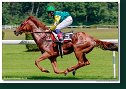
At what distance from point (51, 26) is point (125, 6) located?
1.44m

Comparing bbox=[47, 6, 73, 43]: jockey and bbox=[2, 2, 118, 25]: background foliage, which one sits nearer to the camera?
bbox=[47, 6, 73, 43]: jockey

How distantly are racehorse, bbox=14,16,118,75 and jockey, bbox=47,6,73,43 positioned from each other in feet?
0.48

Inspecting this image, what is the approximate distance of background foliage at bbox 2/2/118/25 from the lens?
10453 mm

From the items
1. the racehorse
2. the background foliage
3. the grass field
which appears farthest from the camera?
the background foliage

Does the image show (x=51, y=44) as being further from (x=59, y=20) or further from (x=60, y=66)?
(x=60, y=66)

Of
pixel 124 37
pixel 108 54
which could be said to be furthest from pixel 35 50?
pixel 124 37

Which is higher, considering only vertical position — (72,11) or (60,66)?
(72,11)

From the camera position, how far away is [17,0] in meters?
10.4

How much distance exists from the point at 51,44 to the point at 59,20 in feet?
1.65

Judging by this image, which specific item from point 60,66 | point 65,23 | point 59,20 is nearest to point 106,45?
point 65,23

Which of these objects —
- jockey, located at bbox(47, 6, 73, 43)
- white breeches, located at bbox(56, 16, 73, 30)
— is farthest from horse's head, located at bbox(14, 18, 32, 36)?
white breeches, located at bbox(56, 16, 73, 30)

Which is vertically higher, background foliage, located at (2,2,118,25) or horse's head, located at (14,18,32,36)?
background foliage, located at (2,2,118,25)

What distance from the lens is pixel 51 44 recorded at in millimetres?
10203

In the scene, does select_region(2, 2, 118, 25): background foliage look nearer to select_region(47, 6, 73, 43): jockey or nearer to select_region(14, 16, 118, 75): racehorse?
→ select_region(47, 6, 73, 43): jockey
